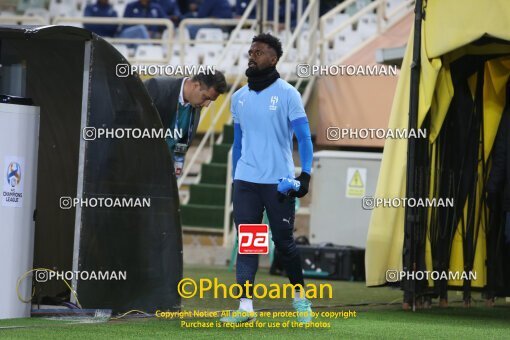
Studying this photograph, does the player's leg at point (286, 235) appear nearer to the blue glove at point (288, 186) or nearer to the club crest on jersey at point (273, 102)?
the blue glove at point (288, 186)

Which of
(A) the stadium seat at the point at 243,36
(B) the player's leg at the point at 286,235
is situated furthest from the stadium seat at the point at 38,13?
(B) the player's leg at the point at 286,235

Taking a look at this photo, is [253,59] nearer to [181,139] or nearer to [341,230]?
[181,139]

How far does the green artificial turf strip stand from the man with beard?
472 millimetres

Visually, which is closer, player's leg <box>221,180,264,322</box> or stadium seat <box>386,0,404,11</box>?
player's leg <box>221,180,264,322</box>

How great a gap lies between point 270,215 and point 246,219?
7.3 inches

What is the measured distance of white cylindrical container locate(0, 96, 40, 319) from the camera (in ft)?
30.1

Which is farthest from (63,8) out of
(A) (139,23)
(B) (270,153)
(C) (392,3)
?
(B) (270,153)

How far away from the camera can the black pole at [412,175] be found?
10875 millimetres

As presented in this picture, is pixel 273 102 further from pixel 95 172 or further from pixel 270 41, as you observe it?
pixel 95 172

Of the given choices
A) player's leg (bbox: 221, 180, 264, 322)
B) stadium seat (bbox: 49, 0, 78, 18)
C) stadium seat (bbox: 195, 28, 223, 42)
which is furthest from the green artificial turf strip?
stadium seat (bbox: 49, 0, 78, 18)

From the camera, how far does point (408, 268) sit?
11.0m

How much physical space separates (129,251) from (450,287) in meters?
3.63

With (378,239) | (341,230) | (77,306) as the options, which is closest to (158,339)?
(77,306)

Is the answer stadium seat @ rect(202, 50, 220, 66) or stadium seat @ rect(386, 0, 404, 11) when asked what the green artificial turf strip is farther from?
stadium seat @ rect(386, 0, 404, 11)
